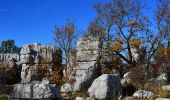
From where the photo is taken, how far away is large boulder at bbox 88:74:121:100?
16578 mm

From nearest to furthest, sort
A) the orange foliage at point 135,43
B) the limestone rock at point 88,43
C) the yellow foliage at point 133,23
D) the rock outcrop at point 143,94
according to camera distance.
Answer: the rock outcrop at point 143,94
the limestone rock at point 88,43
the orange foliage at point 135,43
the yellow foliage at point 133,23

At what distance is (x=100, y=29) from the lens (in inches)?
867

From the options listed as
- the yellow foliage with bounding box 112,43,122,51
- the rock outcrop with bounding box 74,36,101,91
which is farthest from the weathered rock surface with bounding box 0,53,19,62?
the yellow foliage with bounding box 112,43,122,51

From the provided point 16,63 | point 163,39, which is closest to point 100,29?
point 163,39

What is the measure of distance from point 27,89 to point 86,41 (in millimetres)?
6900

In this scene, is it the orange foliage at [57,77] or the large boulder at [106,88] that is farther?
the orange foliage at [57,77]

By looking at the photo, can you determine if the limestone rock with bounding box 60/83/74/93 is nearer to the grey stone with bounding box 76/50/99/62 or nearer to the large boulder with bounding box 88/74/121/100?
the grey stone with bounding box 76/50/99/62

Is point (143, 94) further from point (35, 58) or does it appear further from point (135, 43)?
point (35, 58)

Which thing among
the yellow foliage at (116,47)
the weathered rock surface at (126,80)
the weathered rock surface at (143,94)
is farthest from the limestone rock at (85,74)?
the weathered rock surface at (143,94)

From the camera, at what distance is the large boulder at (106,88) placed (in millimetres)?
16578

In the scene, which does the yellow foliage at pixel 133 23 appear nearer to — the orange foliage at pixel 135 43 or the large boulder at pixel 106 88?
the orange foliage at pixel 135 43

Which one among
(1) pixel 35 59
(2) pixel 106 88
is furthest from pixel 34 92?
(1) pixel 35 59

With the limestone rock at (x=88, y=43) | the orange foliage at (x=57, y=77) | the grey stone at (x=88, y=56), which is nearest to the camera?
the grey stone at (x=88, y=56)

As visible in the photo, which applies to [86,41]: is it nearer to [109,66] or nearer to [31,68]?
[109,66]
